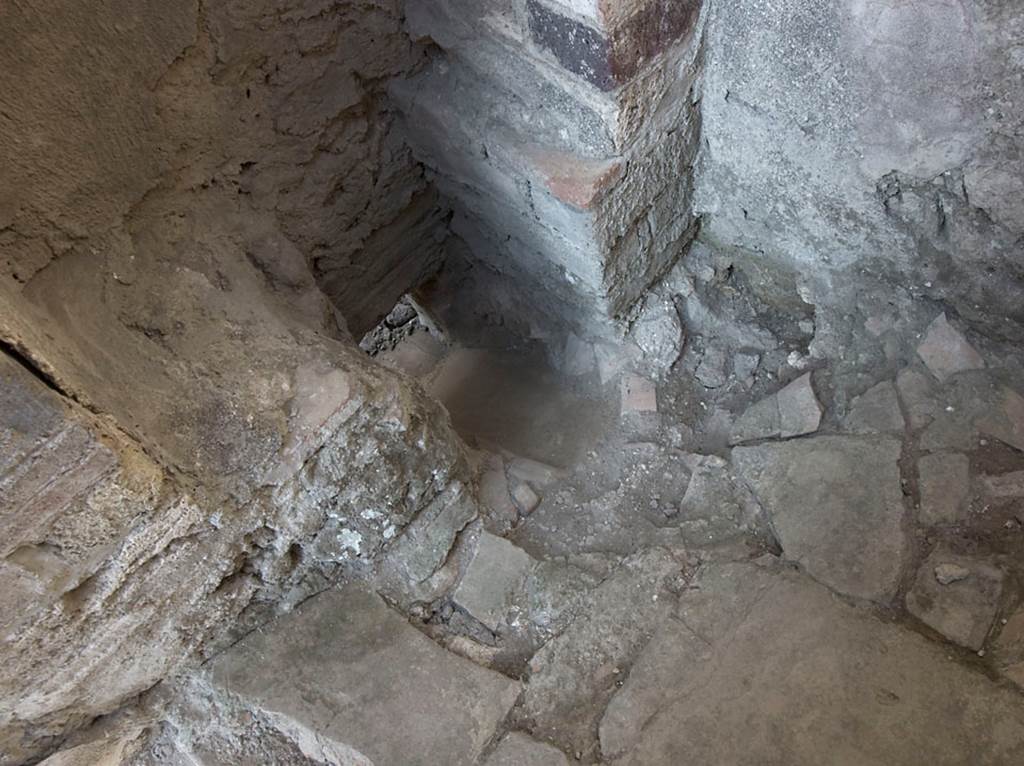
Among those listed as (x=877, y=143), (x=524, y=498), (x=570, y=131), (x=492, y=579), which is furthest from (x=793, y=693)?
(x=570, y=131)

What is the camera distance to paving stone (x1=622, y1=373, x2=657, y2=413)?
285cm

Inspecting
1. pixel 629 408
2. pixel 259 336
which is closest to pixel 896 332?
pixel 629 408

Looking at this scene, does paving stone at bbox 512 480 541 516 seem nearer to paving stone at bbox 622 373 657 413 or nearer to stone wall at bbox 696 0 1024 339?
paving stone at bbox 622 373 657 413

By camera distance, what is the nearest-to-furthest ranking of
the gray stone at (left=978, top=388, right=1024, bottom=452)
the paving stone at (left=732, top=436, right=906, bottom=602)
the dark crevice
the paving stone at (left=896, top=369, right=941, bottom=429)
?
1. the dark crevice
2. the paving stone at (left=732, top=436, right=906, bottom=602)
3. the gray stone at (left=978, top=388, right=1024, bottom=452)
4. the paving stone at (left=896, top=369, right=941, bottom=429)

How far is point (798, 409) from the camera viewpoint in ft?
8.50

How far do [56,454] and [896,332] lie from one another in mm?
2211

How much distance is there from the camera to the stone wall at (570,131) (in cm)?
215

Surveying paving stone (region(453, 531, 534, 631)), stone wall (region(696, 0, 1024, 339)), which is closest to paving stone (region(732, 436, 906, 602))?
stone wall (region(696, 0, 1024, 339))

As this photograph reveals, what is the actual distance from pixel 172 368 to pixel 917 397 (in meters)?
1.97

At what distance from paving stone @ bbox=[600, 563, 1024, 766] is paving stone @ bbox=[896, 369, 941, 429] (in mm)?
611

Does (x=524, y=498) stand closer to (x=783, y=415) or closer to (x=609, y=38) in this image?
(x=783, y=415)

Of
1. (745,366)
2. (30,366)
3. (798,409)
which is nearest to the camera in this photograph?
(30,366)

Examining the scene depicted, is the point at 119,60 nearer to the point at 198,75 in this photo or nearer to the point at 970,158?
the point at 198,75

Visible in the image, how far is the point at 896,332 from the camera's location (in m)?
2.55
